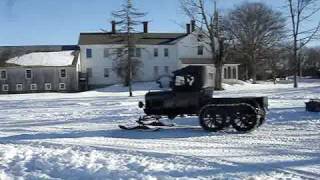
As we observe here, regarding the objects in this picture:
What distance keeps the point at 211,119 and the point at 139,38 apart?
61202 millimetres

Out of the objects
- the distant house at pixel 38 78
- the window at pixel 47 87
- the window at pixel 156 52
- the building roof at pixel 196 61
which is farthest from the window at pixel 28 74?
the building roof at pixel 196 61

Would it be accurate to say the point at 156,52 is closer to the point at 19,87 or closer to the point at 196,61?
the point at 196,61

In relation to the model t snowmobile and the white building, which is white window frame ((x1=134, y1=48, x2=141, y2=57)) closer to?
the white building

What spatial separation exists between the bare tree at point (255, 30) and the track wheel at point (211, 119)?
7011cm

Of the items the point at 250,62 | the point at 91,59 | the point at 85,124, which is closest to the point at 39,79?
the point at 91,59

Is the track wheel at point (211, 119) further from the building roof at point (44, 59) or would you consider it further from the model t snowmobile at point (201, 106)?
the building roof at point (44, 59)

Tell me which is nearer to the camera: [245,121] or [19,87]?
[245,121]

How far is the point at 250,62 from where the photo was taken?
87.2 metres

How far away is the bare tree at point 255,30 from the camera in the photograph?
8806 cm

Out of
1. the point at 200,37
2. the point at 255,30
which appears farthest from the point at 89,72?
the point at 255,30

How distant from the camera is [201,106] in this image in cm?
1870

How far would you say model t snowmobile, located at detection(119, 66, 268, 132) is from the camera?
17.9 m

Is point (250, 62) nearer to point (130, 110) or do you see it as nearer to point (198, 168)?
point (130, 110)

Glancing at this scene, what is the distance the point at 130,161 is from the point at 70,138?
17.6 feet
